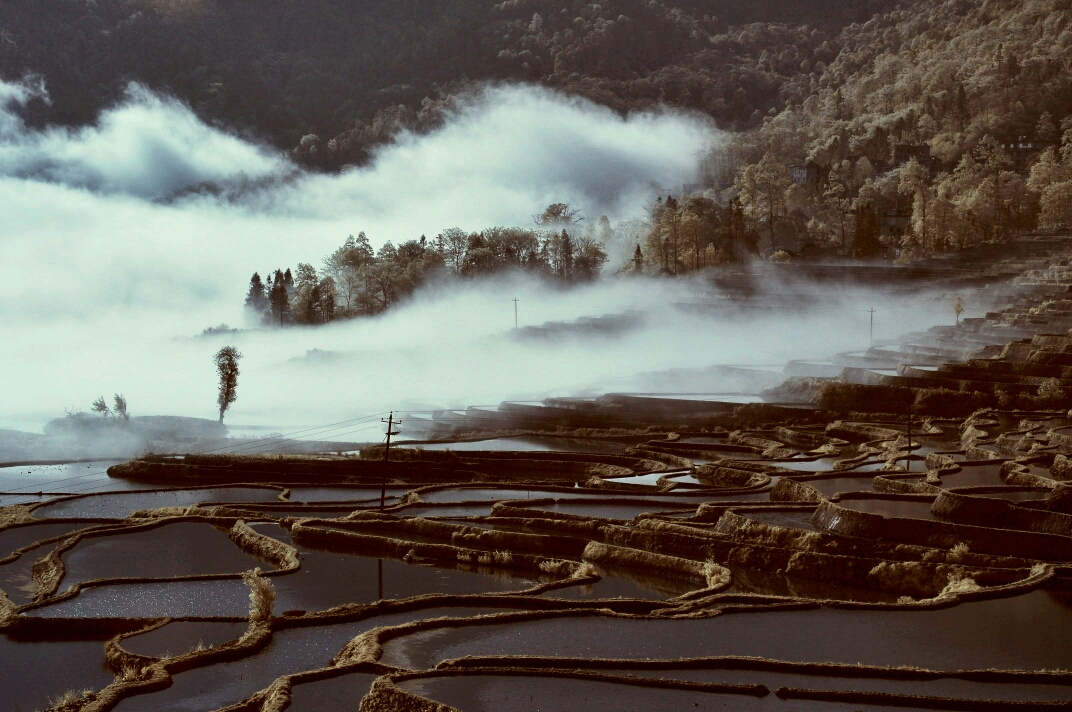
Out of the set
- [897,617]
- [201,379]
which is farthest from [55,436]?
[897,617]

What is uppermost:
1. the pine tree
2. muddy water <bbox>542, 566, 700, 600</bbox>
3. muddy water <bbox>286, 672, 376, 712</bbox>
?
the pine tree

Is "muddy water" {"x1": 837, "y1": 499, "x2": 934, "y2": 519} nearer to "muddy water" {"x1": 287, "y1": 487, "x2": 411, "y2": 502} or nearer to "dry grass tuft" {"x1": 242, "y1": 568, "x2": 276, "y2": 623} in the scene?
"dry grass tuft" {"x1": 242, "y1": 568, "x2": 276, "y2": 623}

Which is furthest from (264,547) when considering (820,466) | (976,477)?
(820,466)

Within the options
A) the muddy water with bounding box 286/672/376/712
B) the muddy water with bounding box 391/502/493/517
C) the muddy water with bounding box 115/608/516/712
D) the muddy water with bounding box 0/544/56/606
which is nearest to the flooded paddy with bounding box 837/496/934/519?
the muddy water with bounding box 391/502/493/517

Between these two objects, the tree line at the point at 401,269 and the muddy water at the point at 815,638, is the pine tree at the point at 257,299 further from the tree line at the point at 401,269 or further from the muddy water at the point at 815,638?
the muddy water at the point at 815,638

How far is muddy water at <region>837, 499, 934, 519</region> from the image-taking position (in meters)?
44.8

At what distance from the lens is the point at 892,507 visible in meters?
46.6

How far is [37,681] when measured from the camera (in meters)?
29.4

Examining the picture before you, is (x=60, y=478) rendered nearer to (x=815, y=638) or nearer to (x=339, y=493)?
(x=339, y=493)

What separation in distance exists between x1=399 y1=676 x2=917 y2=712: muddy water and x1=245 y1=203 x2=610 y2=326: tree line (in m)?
145

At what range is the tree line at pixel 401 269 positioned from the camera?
170750 millimetres

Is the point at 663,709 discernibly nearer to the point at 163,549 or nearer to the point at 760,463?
the point at 163,549

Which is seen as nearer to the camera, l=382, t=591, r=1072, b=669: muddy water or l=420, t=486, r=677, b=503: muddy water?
l=382, t=591, r=1072, b=669: muddy water

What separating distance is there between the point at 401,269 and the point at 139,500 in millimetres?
120266
